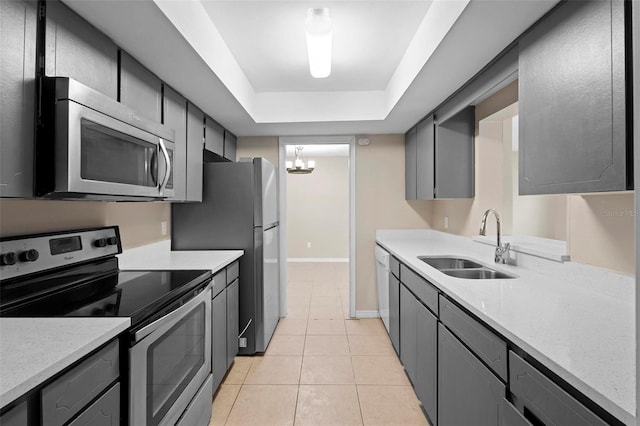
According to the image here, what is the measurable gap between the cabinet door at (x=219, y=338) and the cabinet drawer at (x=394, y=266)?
4.45ft

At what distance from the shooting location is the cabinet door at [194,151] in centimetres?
245

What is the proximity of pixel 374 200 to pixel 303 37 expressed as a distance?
6.72 feet

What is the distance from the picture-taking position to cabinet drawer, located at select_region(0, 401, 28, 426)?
701mm

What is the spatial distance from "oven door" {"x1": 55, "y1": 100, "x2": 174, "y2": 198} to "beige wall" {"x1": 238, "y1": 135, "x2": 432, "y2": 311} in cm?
214

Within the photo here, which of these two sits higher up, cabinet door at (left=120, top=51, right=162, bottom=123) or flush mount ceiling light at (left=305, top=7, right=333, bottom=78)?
flush mount ceiling light at (left=305, top=7, right=333, bottom=78)

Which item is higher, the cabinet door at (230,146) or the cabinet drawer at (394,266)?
the cabinet door at (230,146)

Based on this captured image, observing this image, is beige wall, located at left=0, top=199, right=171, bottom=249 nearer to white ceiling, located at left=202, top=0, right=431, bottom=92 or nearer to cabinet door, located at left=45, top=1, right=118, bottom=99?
cabinet door, located at left=45, top=1, right=118, bottom=99

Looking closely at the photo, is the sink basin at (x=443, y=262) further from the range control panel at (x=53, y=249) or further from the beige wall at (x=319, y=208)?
the beige wall at (x=319, y=208)

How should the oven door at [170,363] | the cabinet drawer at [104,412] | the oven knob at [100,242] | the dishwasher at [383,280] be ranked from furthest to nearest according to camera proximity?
1. the dishwasher at [383,280]
2. the oven knob at [100,242]
3. the oven door at [170,363]
4. the cabinet drawer at [104,412]

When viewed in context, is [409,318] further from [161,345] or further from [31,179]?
[31,179]

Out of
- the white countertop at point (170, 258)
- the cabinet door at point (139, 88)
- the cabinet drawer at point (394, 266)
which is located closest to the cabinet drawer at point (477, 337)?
the cabinet drawer at point (394, 266)

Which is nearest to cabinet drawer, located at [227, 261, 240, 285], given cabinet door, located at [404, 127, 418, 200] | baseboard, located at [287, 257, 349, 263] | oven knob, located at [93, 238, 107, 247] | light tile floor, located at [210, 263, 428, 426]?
light tile floor, located at [210, 263, 428, 426]

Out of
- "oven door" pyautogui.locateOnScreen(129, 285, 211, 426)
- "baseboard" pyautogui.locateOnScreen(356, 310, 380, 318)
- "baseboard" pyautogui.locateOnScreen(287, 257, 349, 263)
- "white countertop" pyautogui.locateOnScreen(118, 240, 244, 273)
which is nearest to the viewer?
"oven door" pyautogui.locateOnScreen(129, 285, 211, 426)

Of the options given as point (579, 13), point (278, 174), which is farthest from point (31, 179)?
point (278, 174)
